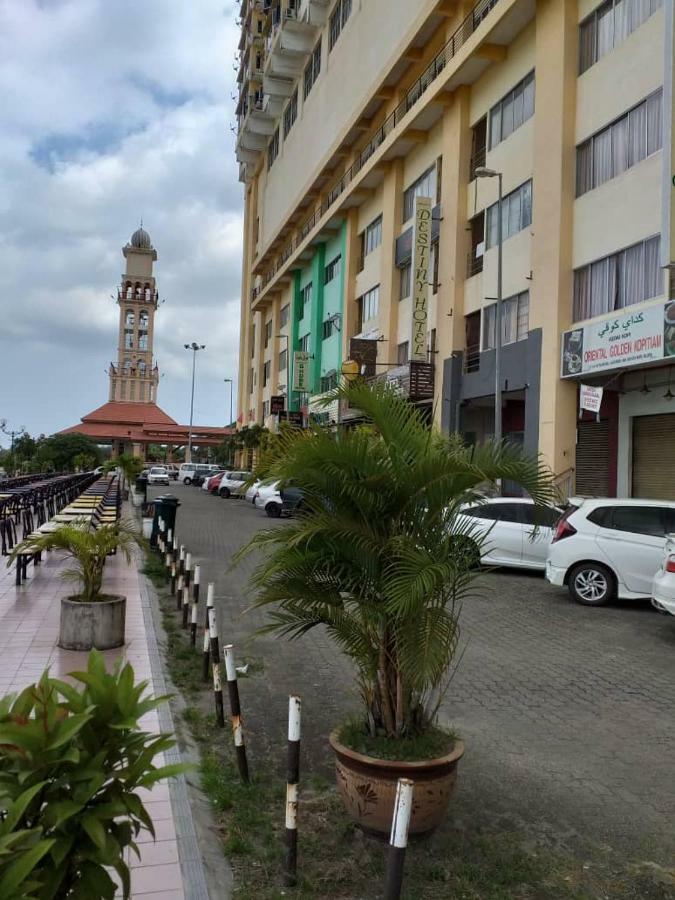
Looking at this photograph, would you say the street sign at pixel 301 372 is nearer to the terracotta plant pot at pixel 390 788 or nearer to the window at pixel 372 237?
the window at pixel 372 237

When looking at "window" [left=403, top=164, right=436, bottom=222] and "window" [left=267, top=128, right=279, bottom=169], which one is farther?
"window" [left=267, top=128, right=279, bottom=169]

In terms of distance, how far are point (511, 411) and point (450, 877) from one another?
2392 centimetres

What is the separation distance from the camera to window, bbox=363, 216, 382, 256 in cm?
3535

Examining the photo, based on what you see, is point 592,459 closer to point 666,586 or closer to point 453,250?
point 453,250

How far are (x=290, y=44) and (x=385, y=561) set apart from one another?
2065 inches

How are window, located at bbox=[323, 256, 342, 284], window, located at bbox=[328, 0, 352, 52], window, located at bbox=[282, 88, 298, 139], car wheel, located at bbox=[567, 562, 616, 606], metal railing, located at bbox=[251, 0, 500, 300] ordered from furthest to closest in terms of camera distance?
window, located at bbox=[282, 88, 298, 139] < window, located at bbox=[323, 256, 342, 284] < window, located at bbox=[328, 0, 352, 52] < metal railing, located at bbox=[251, 0, 500, 300] < car wheel, located at bbox=[567, 562, 616, 606]

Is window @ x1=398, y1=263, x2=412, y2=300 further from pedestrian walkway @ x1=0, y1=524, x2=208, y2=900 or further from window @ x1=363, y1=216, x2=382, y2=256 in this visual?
pedestrian walkway @ x1=0, y1=524, x2=208, y2=900

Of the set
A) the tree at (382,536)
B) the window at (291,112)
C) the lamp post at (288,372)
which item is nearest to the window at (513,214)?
the tree at (382,536)

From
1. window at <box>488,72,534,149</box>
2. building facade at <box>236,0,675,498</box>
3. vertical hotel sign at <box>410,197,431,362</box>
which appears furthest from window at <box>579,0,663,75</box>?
vertical hotel sign at <box>410,197,431,362</box>

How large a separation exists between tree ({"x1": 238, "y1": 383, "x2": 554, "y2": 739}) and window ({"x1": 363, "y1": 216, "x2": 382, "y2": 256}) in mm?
32094

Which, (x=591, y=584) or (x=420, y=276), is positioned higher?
(x=420, y=276)

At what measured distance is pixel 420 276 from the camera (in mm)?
27031

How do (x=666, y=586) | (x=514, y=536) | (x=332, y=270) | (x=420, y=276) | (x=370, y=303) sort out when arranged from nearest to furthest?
(x=666, y=586) < (x=514, y=536) < (x=420, y=276) < (x=370, y=303) < (x=332, y=270)

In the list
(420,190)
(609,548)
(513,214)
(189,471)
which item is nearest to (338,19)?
(420,190)
